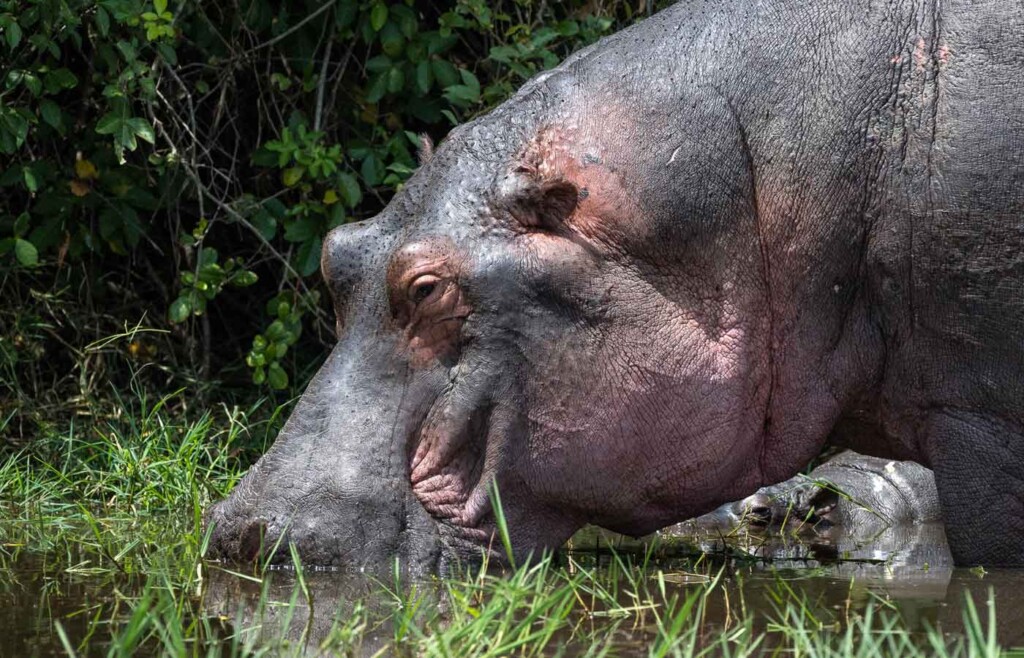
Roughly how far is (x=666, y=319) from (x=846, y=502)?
179 centimetres

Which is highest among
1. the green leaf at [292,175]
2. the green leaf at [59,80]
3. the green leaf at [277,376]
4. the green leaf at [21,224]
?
the green leaf at [59,80]

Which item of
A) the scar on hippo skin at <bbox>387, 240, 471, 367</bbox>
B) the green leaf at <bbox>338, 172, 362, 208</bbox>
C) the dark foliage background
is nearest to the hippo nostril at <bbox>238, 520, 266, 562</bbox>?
the scar on hippo skin at <bbox>387, 240, 471, 367</bbox>

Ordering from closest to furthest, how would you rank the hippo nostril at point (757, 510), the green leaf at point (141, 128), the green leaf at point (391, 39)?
the hippo nostril at point (757, 510) → the green leaf at point (141, 128) → the green leaf at point (391, 39)

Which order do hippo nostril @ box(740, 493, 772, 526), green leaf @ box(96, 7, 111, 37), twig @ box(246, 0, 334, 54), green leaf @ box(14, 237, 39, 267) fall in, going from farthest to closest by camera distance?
1. twig @ box(246, 0, 334, 54)
2. green leaf @ box(14, 237, 39, 267)
3. green leaf @ box(96, 7, 111, 37)
4. hippo nostril @ box(740, 493, 772, 526)

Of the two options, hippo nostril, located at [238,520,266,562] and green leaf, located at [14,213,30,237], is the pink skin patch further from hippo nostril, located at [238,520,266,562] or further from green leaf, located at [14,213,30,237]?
green leaf, located at [14,213,30,237]

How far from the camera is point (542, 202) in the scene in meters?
4.15

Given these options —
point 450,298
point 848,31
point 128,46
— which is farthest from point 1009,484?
point 128,46

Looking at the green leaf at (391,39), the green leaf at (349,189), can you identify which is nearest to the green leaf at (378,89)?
the green leaf at (391,39)

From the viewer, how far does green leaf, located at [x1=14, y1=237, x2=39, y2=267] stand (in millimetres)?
6301

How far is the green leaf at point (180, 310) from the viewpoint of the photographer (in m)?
6.26

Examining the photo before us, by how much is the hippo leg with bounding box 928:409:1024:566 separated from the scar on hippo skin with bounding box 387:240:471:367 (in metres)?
1.27

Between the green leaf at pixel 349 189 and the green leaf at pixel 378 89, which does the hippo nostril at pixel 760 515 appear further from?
the green leaf at pixel 378 89

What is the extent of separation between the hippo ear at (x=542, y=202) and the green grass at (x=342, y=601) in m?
0.90

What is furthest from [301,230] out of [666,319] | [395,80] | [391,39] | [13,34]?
[666,319]
